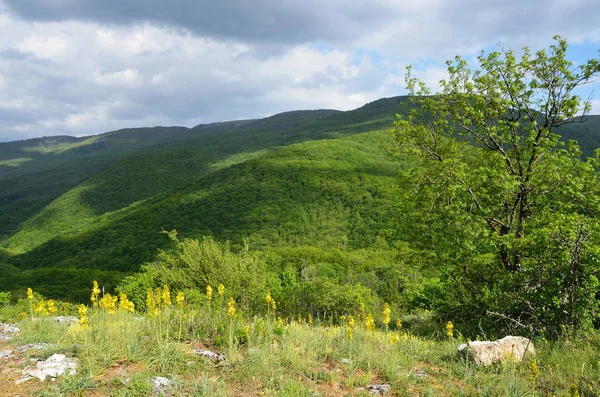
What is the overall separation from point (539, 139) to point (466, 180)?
9.30 ft

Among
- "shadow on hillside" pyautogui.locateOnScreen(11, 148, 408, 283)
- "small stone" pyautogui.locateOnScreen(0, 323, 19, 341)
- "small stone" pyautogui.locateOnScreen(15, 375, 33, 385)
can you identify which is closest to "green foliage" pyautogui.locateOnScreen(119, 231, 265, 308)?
"small stone" pyautogui.locateOnScreen(0, 323, 19, 341)

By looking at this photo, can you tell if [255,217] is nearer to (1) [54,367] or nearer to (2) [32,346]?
(2) [32,346]

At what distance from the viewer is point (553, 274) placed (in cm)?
890

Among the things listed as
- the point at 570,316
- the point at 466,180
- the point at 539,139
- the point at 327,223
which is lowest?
the point at 327,223

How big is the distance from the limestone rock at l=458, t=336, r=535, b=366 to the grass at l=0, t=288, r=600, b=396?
0.16 m

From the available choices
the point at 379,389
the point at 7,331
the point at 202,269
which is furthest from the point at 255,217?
the point at 379,389

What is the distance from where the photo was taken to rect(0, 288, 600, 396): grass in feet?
17.9

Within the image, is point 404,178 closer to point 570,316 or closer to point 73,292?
point 570,316

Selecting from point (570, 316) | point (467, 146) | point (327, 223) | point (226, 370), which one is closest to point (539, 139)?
point (467, 146)

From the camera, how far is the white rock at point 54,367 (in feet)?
18.0

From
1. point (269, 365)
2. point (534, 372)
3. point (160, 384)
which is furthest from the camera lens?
point (269, 365)

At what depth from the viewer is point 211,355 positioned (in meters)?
6.34

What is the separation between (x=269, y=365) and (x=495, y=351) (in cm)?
390

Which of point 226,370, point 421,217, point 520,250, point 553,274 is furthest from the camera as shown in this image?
point 421,217
